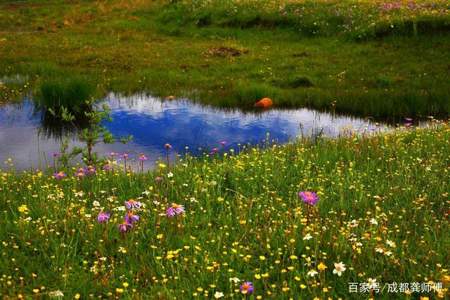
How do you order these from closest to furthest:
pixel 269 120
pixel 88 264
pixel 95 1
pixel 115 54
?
1. pixel 88 264
2. pixel 269 120
3. pixel 115 54
4. pixel 95 1

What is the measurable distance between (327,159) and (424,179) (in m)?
1.93

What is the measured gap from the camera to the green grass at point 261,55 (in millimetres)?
16734

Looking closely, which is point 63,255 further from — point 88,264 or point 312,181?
point 312,181

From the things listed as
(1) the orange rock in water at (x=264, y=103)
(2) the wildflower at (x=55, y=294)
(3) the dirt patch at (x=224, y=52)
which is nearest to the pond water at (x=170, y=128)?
(1) the orange rock in water at (x=264, y=103)

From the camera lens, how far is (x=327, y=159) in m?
8.98

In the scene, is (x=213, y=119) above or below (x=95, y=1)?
below

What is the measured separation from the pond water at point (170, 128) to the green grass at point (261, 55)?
2.98ft

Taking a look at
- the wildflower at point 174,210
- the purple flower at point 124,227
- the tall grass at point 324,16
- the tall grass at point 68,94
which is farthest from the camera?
the tall grass at point 324,16

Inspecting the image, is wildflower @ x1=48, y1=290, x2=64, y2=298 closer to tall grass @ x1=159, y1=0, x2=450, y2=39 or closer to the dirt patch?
the dirt patch

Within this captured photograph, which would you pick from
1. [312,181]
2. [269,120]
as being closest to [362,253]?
[312,181]

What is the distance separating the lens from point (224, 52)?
23.2 meters

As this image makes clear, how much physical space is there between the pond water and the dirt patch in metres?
6.42

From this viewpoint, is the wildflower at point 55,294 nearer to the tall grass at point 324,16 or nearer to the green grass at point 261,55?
the green grass at point 261,55

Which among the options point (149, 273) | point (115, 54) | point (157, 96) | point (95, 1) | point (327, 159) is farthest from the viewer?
point (95, 1)
